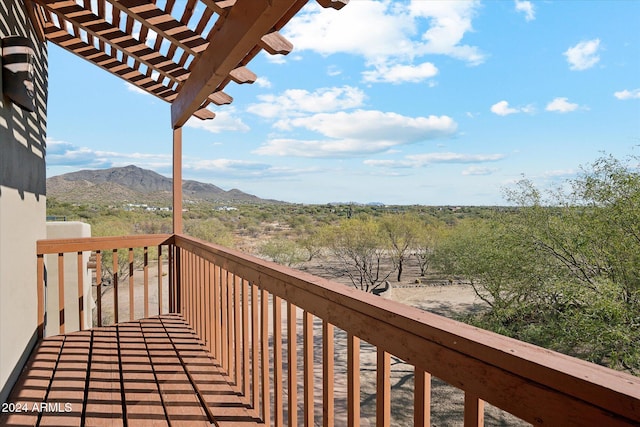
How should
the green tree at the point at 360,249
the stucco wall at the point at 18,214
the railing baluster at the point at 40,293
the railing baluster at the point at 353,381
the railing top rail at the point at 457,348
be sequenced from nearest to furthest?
the railing top rail at the point at 457,348 < the railing baluster at the point at 353,381 < the stucco wall at the point at 18,214 < the railing baluster at the point at 40,293 < the green tree at the point at 360,249

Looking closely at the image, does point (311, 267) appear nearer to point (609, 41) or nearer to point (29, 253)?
point (29, 253)

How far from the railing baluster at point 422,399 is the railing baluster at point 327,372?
0.45 meters

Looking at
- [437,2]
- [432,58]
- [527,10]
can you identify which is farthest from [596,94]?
[437,2]

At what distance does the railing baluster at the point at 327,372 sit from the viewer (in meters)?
1.38

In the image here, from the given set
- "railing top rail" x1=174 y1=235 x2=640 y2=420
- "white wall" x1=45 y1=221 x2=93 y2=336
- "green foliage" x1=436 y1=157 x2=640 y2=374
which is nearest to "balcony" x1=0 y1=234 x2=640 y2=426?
"railing top rail" x1=174 y1=235 x2=640 y2=420

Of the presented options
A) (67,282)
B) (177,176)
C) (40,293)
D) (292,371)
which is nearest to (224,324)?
(292,371)

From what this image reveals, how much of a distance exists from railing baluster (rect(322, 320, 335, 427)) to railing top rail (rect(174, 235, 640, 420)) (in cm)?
4

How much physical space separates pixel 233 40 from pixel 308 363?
170 cm

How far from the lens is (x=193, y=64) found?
3385mm

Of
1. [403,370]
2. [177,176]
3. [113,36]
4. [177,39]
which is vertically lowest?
[403,370]

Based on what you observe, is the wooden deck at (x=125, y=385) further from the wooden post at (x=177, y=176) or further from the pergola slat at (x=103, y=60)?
the pergola slat at (x=103, y=60)

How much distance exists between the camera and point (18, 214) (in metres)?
2.70

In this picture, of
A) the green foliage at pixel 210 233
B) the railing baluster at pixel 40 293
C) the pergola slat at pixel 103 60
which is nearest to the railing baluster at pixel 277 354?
the railing baluster at pixel 40 293

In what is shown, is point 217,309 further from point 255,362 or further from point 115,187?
point 115,187
